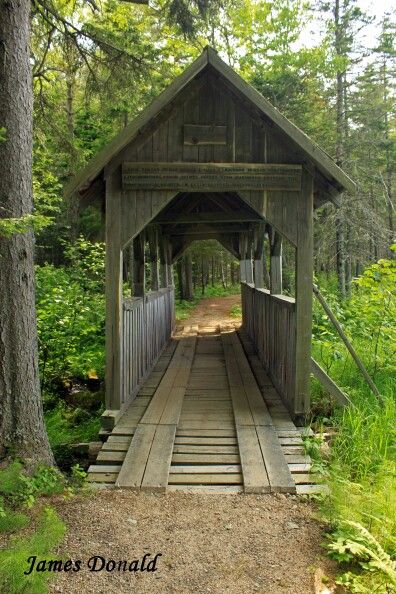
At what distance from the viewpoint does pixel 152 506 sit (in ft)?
12.6

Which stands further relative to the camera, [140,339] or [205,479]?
[140,339]

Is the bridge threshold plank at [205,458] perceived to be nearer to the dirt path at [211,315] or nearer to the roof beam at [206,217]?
the roof beam at [206,217]

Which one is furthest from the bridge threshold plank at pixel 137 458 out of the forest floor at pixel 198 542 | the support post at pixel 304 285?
the support post at pixel 304 285

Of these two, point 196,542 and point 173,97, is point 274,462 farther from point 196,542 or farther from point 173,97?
point 173,97

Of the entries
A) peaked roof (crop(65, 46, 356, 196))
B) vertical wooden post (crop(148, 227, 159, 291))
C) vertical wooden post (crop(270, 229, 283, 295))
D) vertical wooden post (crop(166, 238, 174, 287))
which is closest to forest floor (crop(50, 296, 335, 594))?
peaked roof (crop(65, 46, 356, 196))

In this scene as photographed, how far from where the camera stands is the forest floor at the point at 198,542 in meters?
2.89

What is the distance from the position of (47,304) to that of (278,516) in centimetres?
603

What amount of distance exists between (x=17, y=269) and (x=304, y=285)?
352 cm

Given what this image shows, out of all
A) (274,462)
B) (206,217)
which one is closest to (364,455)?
(274,462)

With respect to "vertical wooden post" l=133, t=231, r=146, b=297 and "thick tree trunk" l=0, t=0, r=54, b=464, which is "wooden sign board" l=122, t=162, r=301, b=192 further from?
"vertical wooden post" l=133, t=231, r=146, b=297

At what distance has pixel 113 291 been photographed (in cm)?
576

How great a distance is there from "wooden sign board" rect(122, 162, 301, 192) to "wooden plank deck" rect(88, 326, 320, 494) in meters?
2.95

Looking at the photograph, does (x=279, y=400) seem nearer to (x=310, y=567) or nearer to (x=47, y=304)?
(x=310, y=567)

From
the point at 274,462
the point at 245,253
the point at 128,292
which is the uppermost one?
the point at 245,253
